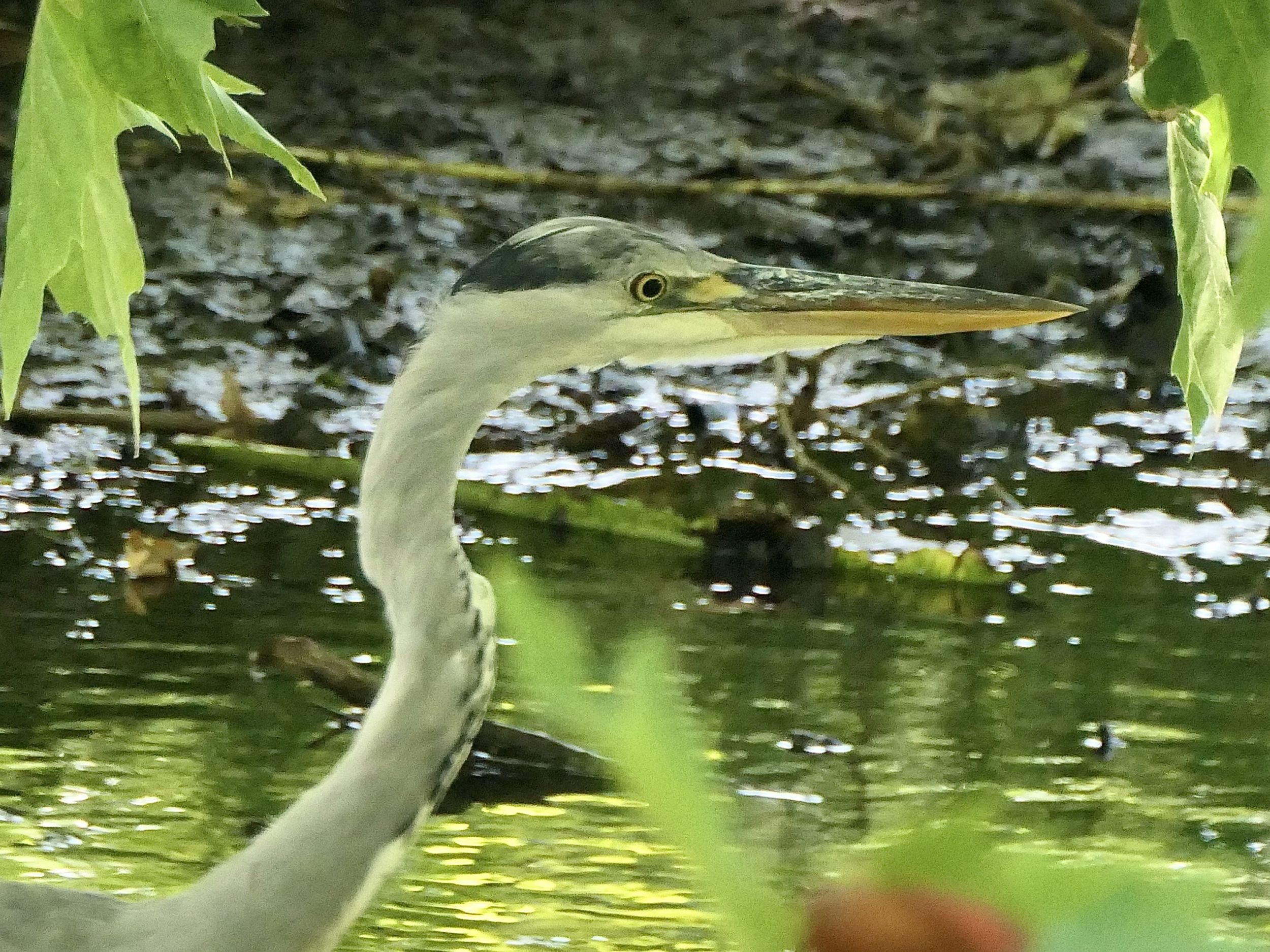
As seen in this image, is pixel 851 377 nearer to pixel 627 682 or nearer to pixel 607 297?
pixel 607 297

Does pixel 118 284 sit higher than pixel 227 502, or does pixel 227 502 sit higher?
pixel 118 284

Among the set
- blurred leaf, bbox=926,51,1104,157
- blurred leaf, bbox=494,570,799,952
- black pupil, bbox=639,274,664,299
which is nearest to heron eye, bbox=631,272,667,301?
black pupil, bbox=639,274,664,299

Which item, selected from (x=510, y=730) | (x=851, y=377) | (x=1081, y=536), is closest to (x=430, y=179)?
(x=851, y=377)

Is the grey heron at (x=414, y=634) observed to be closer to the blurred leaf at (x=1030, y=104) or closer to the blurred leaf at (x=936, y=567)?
the blurred leaf at (x=936, y=567)

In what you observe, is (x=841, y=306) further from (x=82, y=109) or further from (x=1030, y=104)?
(x=1030, y=104)

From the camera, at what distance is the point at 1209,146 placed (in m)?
0.63

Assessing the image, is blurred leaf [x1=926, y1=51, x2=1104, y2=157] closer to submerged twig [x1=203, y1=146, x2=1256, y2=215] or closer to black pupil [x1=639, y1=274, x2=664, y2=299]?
submerged twig [x1=203, y1=146, x2=1256, y2=215]

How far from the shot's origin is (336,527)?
85.8 inches

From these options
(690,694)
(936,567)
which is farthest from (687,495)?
(690,694)

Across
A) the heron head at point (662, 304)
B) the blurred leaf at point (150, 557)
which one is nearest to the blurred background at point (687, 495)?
the blurred leaf at point (150, 557)

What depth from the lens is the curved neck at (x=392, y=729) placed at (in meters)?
0.94

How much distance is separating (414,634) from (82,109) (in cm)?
33

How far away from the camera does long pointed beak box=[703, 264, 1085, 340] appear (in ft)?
3.34

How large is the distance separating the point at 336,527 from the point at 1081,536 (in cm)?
79
